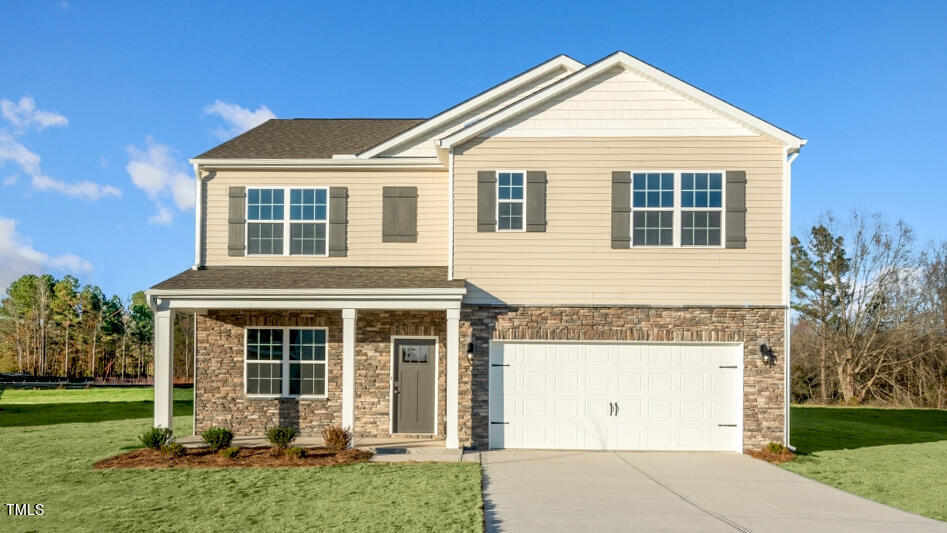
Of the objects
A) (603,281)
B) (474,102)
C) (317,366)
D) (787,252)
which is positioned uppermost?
(474,102)

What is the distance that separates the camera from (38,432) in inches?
604

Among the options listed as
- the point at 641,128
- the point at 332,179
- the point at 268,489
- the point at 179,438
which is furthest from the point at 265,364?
the point at 641,128

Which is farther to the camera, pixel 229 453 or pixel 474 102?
pixel 474 102

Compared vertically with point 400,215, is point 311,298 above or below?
below

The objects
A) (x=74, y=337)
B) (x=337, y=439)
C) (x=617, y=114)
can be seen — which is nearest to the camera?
(x=337, y=439)

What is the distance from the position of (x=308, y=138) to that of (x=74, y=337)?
42.5m

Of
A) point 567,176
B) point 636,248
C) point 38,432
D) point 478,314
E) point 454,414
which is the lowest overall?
point 38,432

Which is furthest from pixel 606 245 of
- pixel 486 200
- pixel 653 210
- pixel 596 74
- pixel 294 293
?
pixel 294 293

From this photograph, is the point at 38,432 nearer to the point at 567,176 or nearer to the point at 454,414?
the point at 454,414

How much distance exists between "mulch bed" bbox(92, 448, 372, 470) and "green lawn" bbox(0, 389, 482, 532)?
1.11 feet

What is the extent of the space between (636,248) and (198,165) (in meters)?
8.95

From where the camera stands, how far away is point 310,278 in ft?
41.8

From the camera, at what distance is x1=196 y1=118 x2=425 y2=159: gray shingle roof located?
14.1m

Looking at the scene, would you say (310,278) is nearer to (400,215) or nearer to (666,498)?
(400,215)
